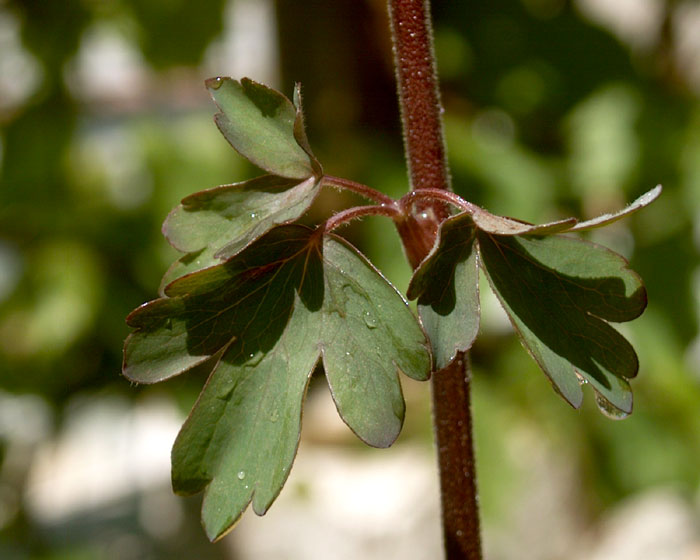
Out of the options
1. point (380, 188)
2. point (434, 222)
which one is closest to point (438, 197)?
point (434, 222)

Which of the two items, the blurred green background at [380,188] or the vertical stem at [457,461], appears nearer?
the vertical stem at [457,461]

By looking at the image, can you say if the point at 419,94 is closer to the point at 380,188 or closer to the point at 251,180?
the point at 251,180

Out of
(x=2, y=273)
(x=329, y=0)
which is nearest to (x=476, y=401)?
(x=329, y=0)

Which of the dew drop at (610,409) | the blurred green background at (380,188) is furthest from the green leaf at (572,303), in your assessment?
the blurred green background at (380,188)

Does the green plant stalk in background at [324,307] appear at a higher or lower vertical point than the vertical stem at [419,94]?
lower

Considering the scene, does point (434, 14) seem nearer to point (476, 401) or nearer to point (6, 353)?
point (476, 401)

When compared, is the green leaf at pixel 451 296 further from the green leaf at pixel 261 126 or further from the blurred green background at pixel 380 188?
the blurred green background at pixel 380 188
